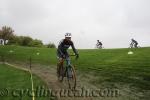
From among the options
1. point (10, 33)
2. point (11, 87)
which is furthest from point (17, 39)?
point (11, 87)

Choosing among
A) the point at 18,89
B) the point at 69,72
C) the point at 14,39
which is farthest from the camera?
the point at 14,39

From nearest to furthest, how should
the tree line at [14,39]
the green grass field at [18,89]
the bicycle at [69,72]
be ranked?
1. the bicycle at [69,72]
2. the green grass field at [18,89]
3. the tree line at [14,39]

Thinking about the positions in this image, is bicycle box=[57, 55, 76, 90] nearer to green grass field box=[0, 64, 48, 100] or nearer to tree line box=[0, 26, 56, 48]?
green grass field box=[0, 64, 48, 100]

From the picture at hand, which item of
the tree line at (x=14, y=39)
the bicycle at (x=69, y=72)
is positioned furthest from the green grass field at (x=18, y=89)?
the tree line at (x=14, y=39)

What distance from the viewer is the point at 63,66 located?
64.3ft

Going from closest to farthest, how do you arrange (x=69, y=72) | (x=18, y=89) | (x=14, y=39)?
(x=69, y=72)
(x=18, y=89)
(x=14, y=39)

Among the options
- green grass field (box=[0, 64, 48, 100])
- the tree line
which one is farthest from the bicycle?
the tree line

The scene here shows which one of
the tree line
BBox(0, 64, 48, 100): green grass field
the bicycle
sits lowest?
BBox(0, 64, 48, 100): green grass field

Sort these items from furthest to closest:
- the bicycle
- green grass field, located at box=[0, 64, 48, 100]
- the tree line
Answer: the tree line, green grass field, located at box=[0, 64, 48, 100], the bicycle

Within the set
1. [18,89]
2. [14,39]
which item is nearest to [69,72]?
[18,89]

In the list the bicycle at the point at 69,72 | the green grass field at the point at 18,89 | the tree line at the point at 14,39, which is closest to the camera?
the bicycle at the point at 69,72

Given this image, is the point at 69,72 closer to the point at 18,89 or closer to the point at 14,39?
the point at 18,89

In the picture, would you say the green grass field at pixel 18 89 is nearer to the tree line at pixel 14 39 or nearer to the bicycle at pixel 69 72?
the bicycle at pixel 69 72

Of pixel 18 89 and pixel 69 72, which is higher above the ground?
pixel 69 72
